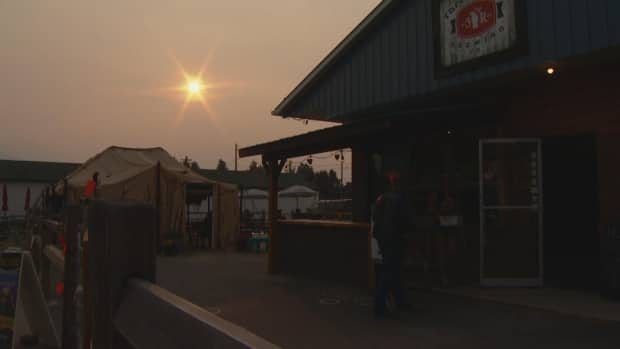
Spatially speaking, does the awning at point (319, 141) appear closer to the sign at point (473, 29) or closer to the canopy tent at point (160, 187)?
the sign at point (473, 29)

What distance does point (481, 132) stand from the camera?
381 inches

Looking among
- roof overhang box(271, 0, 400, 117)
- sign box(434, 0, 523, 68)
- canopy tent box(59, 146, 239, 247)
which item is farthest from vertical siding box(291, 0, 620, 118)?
canopy tent box(59, 146, 239, 247)

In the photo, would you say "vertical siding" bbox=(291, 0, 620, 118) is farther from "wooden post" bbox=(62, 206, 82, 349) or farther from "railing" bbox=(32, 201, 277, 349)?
"railing" bbox=(32, 201, 277, 349)

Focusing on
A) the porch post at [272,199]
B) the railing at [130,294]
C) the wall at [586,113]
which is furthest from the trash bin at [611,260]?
the railing at [130,294]

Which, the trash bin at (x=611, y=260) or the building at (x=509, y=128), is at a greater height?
the building at (x=509, y=128)

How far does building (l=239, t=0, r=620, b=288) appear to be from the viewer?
8.05 metres

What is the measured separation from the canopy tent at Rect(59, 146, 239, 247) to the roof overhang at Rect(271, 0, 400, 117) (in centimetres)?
626

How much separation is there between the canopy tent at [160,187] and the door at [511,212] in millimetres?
12055

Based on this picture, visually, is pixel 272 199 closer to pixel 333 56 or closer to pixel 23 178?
pixel 333 56

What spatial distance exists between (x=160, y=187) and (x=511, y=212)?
13.1 metres

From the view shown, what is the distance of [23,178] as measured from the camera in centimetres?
4922

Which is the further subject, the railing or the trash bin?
the trash bin

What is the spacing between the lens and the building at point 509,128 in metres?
8.05

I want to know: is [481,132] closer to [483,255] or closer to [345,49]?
[483,255]
